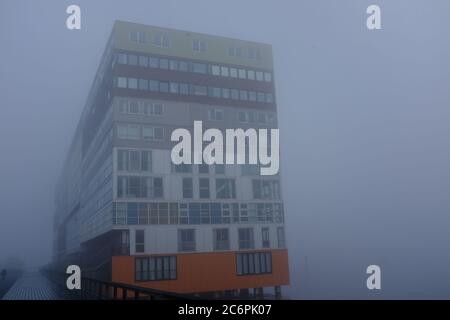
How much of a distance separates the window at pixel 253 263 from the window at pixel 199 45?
10.7 m

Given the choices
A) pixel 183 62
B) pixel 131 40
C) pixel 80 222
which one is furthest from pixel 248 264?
pixel 80 222

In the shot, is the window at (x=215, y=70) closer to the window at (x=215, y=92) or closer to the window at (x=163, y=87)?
the window at (x=215, y=92)

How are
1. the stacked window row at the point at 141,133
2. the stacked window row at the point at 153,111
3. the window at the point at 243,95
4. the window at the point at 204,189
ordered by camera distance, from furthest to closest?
the window at the point at 243,95, the window at the point at 204,189, the stacked window row at the point at 153,111, the stacked window row at the point at 141,133

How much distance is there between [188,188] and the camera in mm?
22141

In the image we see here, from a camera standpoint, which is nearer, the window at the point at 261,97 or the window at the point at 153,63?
the window at the point at 153,63

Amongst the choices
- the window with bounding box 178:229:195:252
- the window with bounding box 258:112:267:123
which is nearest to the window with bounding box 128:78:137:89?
the window with bounding box 258:112:267:123

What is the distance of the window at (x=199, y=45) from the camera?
22.2 m

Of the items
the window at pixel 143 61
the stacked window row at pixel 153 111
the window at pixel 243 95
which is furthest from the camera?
the window at pixel 243 95

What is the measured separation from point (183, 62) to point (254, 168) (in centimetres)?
655

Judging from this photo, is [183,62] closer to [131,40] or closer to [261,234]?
[131,40]

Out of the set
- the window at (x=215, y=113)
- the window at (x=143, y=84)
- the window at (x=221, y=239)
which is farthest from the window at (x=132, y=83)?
the window at (x=221, y=239)

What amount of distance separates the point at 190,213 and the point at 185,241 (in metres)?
1.41

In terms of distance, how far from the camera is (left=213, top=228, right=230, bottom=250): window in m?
22.0

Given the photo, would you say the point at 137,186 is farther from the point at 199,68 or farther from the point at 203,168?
the point at 199,68
